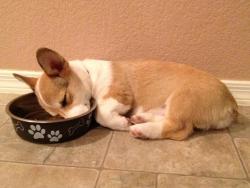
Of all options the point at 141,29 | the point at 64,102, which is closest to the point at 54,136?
the point at 64,102

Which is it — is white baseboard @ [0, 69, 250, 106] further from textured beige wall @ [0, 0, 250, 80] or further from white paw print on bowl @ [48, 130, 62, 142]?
white paw print on bowl @ [48, 130, 62, 142]

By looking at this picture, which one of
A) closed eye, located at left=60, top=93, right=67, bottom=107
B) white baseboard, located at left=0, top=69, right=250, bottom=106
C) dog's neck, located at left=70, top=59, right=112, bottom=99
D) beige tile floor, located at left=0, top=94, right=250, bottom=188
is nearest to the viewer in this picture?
beige tile floor, located at left=0, top=94, right=250, bottom=188

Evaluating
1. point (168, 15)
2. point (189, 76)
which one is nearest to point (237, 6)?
point (168, 15)

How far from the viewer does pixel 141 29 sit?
1.71 meters

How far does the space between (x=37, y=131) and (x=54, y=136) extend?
8 centimetres

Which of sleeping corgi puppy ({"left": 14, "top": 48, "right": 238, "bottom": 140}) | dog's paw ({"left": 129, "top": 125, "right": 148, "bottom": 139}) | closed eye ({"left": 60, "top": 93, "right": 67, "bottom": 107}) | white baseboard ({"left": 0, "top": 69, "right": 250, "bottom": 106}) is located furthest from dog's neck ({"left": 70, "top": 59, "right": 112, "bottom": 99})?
white baseboard ({"left": 0, "top": 69, "right": 250, "bottom": 106})

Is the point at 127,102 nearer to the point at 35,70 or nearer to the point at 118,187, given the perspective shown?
the point at 118,187

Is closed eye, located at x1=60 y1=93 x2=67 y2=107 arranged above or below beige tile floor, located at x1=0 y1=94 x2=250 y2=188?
above

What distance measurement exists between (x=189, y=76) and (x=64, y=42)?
81 cm

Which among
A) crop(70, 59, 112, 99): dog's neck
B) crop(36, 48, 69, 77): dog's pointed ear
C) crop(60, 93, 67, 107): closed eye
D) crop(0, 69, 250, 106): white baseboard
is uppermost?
crop(36, 48, 69, 77): dog's pointed ear

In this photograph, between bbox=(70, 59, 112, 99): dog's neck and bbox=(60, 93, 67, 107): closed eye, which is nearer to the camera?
bbox=(60, 93, 67, 107): closed eye

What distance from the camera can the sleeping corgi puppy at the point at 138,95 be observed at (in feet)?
4.42

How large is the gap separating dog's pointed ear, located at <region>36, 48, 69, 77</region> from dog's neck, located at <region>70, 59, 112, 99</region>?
10 centimetres

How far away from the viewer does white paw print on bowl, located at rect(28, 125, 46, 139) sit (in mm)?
1294
